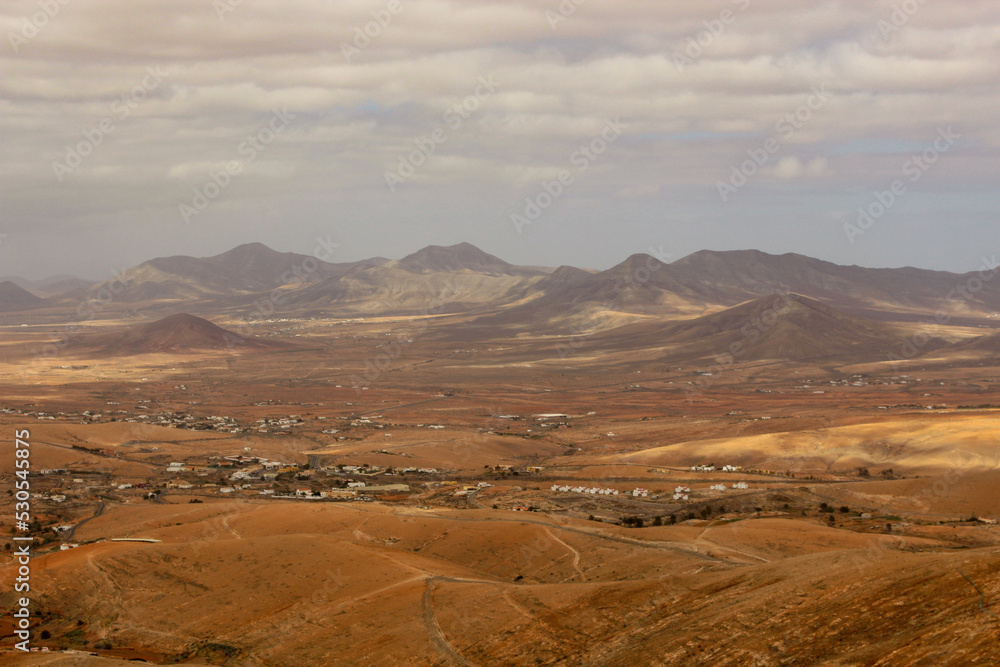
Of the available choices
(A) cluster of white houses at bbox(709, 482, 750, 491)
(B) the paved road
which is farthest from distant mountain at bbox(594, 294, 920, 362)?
(B) the paved road

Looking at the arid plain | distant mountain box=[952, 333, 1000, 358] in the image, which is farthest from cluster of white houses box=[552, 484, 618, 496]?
distant mountain box=[952, 333, 1000, 358]

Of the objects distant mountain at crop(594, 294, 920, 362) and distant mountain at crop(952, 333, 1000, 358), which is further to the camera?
distant mountain at crop(594, 294, 920, 362)

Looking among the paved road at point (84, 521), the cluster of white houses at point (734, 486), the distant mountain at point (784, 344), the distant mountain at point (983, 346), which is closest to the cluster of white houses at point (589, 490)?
the cluster of white houses at point (734, 486)

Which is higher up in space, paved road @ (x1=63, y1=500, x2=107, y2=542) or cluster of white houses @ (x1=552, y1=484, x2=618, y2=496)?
paved road @ (x1=63, y1=500, x2=107, y2=542)

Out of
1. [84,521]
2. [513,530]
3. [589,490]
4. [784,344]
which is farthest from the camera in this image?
[784,344]

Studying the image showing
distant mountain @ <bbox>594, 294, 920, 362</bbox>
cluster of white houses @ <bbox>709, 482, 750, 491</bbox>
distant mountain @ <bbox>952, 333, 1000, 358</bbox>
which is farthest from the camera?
distant mountain @ <bbox>594, 294, 920, 362</bbox>

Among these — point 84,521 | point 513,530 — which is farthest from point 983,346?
point 84,521

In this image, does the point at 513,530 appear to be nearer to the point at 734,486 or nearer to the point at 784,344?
the point at 734,486

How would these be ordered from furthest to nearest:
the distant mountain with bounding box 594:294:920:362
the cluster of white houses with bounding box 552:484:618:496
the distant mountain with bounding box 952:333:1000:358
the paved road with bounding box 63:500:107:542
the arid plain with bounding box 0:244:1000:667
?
the distant mountain with bounding box 594:294:920:362 → the distant mountain with bounding box 952:333:1000:358 → the cluster of white houses with bounding box 552:484:618:496 → the paved road with bounding box 63:500:107:542 → the arid plain with bounding box 0:244:1000:667

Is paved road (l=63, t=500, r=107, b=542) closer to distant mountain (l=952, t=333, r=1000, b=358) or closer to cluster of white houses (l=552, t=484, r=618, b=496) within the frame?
cluster of white houses (l=552, t=484, r=618, b=496)

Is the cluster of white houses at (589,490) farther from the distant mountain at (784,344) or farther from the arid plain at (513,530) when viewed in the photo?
the distant mountain at (784,344)

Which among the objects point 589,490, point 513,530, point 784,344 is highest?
point 513,530
